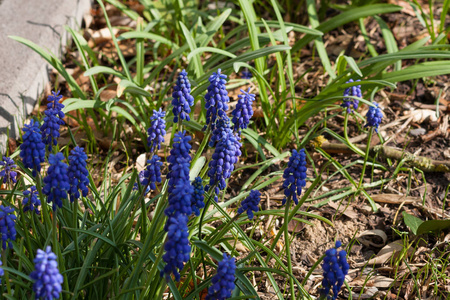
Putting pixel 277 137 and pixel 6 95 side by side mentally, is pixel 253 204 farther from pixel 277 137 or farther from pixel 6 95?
pixel 6 95

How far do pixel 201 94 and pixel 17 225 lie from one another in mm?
1937

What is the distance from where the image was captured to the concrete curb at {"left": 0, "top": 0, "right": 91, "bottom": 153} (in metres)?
4.54

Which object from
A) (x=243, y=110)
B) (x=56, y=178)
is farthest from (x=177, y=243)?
(x=243, y=110)

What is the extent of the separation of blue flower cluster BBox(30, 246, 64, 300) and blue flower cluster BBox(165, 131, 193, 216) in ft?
1.72

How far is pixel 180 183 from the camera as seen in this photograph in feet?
6.77

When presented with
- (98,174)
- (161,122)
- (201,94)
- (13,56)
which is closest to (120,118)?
(98,174)

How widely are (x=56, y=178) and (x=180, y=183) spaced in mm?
557

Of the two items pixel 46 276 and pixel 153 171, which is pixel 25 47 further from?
pixel 46 276

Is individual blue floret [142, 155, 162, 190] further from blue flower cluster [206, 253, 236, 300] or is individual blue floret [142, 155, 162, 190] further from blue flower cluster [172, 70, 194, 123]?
blue flower cluster [206, 253, 236, 300]

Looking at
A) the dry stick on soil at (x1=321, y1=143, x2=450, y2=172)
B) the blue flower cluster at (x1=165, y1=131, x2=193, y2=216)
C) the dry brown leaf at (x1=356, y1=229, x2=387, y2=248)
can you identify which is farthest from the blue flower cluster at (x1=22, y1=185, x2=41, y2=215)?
the dry stick on soil at (x1=321, y1=143, x2=450, y2=172)

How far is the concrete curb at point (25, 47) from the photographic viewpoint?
14.9 feet

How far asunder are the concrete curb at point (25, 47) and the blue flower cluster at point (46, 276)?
2.56m

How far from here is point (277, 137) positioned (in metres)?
4.35

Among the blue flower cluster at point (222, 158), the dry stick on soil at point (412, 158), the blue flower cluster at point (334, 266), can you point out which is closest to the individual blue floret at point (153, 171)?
the blue flower cluster at point (222, 158)
